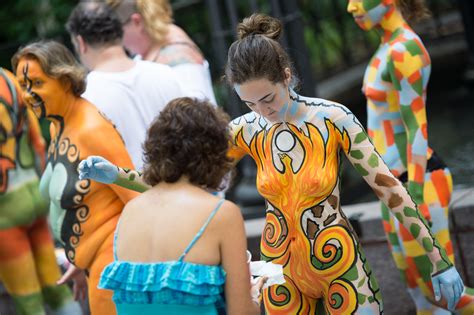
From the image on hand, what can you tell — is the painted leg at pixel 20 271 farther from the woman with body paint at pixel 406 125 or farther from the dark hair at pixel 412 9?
the dark hair at pixel 412 9

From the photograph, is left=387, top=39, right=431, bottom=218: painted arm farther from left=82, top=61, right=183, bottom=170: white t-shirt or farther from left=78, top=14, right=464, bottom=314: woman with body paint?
left=82, top=61, right=183, bottom=170: white t-shirt

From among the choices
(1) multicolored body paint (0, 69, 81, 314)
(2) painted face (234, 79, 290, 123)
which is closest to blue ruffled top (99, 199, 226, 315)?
(2) painted face (234, 79, 290, 123)

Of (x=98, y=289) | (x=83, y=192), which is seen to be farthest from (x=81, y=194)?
(x=98, y=289)

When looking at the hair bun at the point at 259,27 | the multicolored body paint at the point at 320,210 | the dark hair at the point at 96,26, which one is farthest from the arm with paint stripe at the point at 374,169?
the dark hair at the point at 96,26

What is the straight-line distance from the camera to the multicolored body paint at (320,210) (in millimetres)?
4426

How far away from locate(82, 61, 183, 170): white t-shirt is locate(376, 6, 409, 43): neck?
116cm

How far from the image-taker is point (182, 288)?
3707 mm

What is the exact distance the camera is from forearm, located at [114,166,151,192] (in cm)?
461

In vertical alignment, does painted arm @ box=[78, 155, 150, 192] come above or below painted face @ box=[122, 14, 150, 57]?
above

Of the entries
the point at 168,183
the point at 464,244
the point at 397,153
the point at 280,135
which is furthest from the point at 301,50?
the point at 168,183

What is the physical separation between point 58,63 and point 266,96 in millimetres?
1450

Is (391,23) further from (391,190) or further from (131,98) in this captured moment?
(391,190)

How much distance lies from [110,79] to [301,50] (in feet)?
10.7

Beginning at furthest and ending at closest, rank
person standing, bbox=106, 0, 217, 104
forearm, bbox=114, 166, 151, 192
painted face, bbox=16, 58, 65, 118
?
person standing, bbox=106, 0, 217, 104
painted face, bbox=16, 58, 65, 118
forearm, bbox=114, 166, 151, 192
